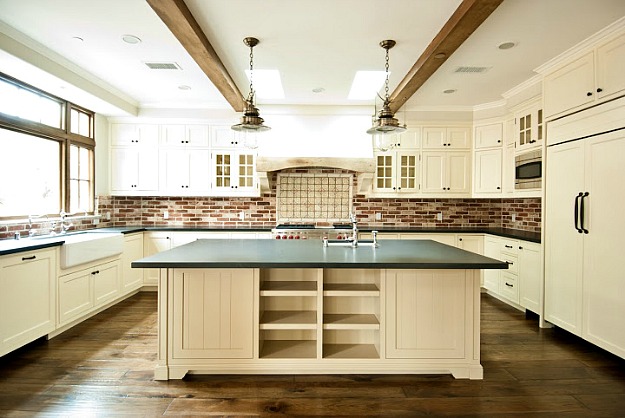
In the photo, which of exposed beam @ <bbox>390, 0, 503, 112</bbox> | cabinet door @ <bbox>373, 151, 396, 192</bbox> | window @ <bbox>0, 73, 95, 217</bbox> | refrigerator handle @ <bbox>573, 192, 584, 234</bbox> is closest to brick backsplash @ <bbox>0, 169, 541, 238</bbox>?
cabinet door @ <bbox>373, 151, 396, 192</bbox>

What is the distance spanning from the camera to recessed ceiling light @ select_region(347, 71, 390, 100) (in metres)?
3.83

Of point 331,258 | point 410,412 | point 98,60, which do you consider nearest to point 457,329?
point 410,412

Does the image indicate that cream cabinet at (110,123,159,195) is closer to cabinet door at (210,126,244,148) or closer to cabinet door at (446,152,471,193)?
cabinet door at (210,126,244,148)

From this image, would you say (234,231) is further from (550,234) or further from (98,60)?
(550,234)

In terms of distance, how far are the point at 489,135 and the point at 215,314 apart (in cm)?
449

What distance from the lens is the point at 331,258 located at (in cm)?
230

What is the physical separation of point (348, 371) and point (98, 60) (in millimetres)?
3869

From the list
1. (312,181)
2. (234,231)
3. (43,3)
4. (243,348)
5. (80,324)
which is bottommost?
(80,324)

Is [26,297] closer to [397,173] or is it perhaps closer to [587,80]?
[397,173]

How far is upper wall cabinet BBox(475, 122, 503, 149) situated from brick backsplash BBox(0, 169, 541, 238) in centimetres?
96

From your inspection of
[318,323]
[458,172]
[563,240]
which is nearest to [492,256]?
[458,172]

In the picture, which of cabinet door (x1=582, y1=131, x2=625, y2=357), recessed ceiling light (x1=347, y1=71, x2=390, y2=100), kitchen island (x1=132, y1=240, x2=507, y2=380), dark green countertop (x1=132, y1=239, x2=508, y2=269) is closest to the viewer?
dark green countertop (x1=132, y1=239, x2=508, y2=269)

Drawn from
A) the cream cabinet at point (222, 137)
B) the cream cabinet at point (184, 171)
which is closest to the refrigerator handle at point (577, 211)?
the cream cabinet at point (222, 137)

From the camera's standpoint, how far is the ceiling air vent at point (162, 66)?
3455 mm
